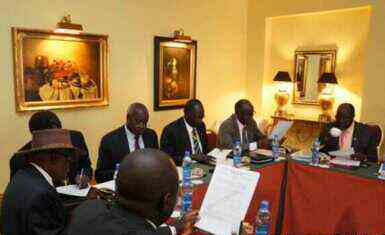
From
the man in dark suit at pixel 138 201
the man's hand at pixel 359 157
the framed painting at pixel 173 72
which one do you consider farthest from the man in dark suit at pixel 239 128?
the man in dark suit at pixel 138 201

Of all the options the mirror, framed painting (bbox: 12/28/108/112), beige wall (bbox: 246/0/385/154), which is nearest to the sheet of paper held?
framed painting (bbox: 12/28/108/112)

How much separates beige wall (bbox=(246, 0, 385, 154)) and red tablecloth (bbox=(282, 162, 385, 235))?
307cm

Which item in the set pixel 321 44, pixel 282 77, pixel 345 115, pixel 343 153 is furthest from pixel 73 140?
pixel 321 44

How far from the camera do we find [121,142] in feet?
10.7

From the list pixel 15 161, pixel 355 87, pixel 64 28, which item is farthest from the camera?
pixel 355 87

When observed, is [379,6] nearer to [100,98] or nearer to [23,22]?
[100,98]

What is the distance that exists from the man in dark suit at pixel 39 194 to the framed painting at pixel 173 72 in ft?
13.2

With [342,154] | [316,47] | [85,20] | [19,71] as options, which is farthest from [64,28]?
[316,47]

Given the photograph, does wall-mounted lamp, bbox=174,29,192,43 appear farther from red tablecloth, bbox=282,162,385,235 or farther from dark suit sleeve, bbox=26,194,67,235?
dark suit sleeve, bbox=26,194,67,235

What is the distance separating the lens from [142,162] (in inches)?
46.1

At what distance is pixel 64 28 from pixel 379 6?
188 inches

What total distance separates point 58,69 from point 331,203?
364 centimetres

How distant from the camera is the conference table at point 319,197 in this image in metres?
2.81

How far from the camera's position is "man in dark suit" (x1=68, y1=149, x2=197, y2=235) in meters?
1.14
